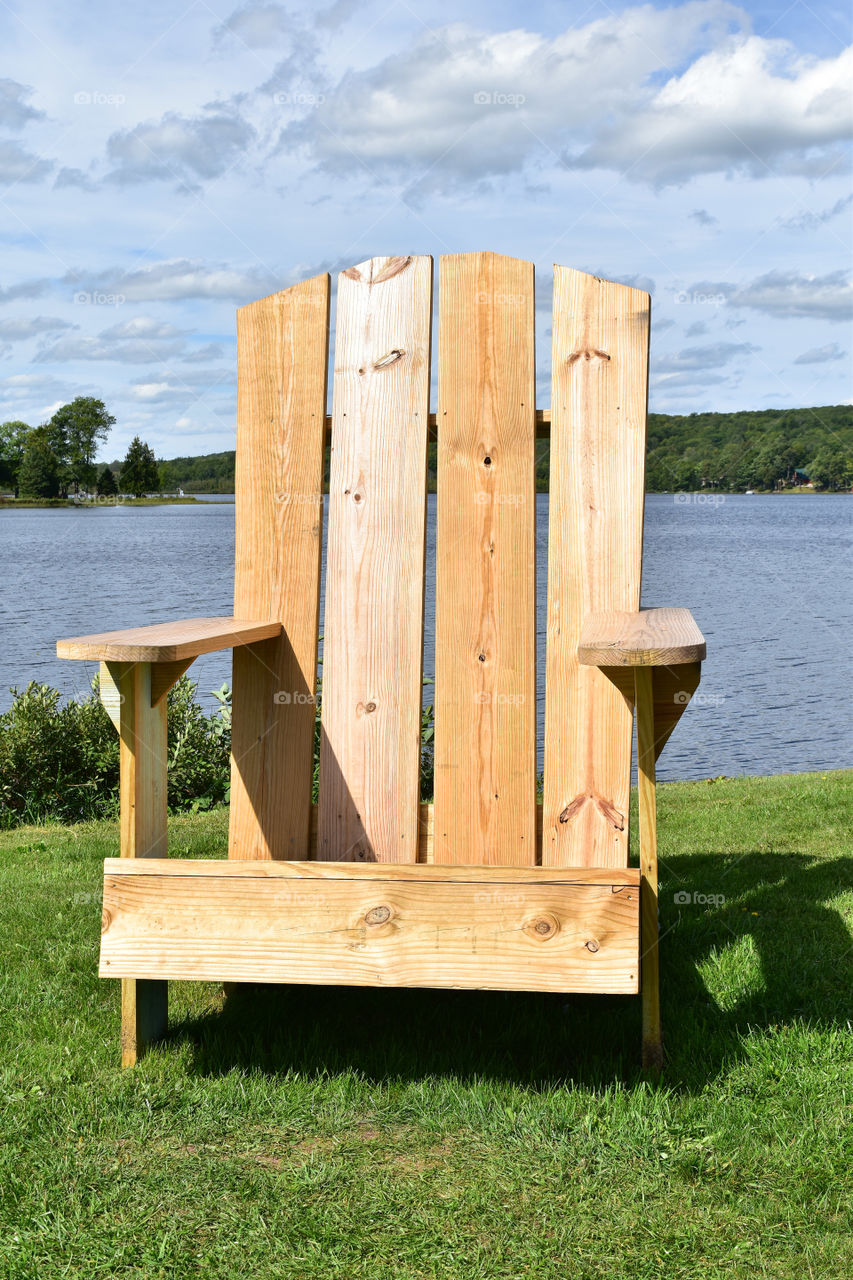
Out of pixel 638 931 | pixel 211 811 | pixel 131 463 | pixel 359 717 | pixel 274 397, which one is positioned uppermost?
pixel 131 463

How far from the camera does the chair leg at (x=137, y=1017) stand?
2.45 metres

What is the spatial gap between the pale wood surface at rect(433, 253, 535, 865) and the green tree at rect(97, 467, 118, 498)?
50.7 meters

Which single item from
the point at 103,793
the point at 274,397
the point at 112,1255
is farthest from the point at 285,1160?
the point at 103,793

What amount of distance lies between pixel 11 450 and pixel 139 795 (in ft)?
205

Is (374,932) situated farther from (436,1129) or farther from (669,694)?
(669,694)

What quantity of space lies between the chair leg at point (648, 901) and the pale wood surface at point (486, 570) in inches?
18.9

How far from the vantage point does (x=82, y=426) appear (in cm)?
4541

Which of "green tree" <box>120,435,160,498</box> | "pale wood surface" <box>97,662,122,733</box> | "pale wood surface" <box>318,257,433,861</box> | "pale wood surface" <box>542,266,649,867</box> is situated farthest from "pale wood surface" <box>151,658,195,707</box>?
"green tree" <box>120,435,160,498</box>

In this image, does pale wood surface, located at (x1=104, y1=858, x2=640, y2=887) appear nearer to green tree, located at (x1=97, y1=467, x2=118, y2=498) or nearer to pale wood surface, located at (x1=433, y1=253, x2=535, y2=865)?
pale wood surface, located at (x1=433, y1=253, x2=535, y2=865)

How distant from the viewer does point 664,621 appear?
8.18 ft

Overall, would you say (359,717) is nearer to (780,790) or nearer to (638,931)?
(638,931)

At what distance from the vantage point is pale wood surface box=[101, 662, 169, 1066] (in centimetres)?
235

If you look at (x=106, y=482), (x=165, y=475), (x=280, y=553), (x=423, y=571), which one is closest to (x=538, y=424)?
(x=423, y=571)

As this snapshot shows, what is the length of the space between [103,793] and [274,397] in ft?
14.0
